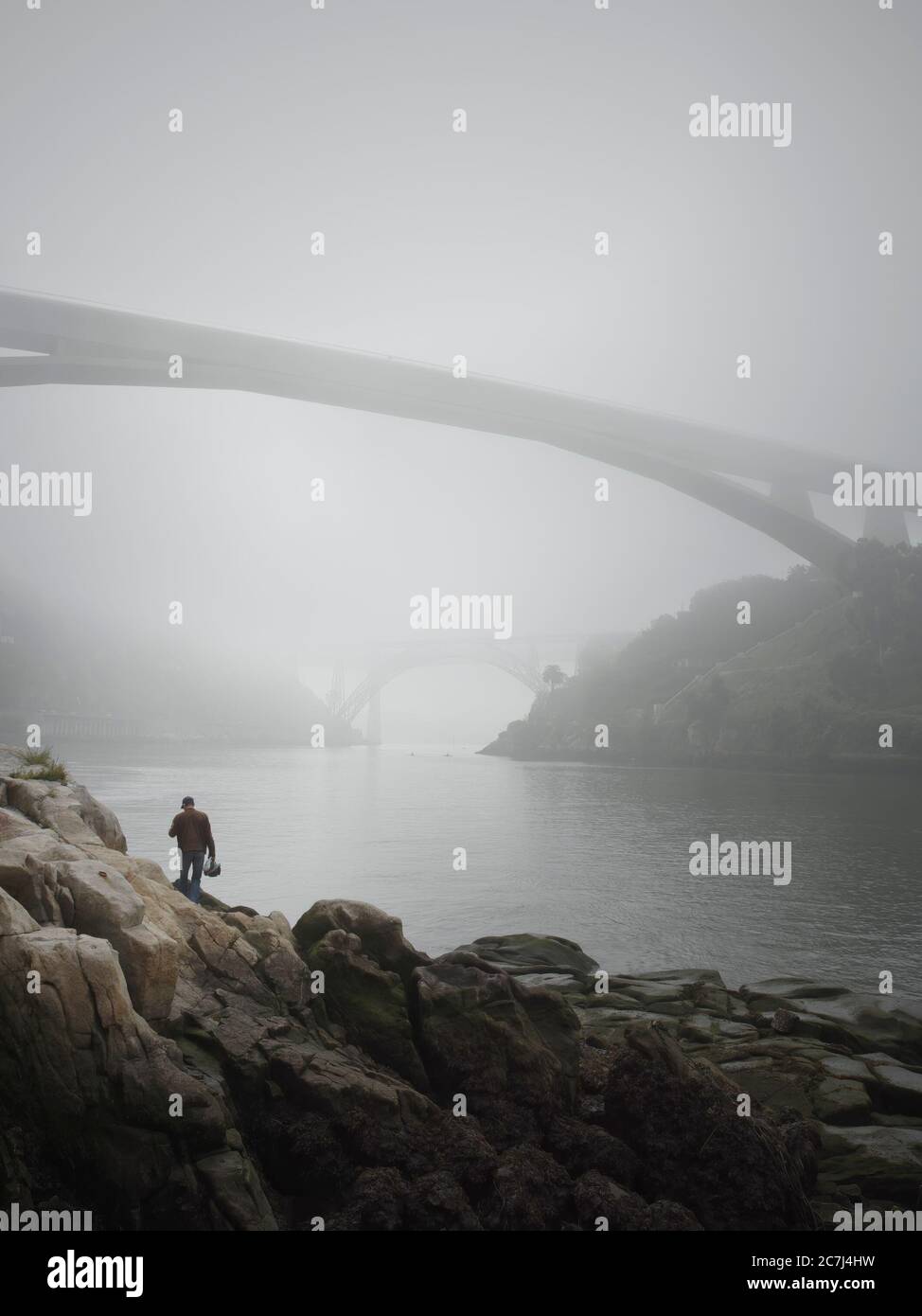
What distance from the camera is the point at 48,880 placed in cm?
666

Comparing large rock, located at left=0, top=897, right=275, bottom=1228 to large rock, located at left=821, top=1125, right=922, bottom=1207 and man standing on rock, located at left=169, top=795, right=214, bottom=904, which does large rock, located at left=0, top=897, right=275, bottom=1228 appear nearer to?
man standing on rock, located at left=169, top=795, right=214, bottom=904

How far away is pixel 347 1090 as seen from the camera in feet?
21.4

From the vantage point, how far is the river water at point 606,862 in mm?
17391

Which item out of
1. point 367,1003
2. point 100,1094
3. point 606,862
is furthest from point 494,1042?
point 606,862

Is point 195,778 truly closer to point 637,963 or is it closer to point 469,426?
point 469,426

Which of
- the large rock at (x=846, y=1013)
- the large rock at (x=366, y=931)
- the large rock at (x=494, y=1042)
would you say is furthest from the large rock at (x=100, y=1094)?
the large rock at (x=846, y=1013)

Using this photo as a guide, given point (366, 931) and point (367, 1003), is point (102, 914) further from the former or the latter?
point (366, 931)

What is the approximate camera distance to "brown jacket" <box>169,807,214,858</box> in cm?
1042

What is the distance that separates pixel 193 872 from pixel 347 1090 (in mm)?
4707

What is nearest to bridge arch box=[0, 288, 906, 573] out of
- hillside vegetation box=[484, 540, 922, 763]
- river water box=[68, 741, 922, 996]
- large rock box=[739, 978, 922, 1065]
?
hillside vegetation box=[484, 540, 922, 763]

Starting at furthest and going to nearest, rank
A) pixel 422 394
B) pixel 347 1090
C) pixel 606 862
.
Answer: pixel 422 394, pixel 606 862, pixel 347 1090

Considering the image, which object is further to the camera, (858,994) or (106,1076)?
(858,994)
